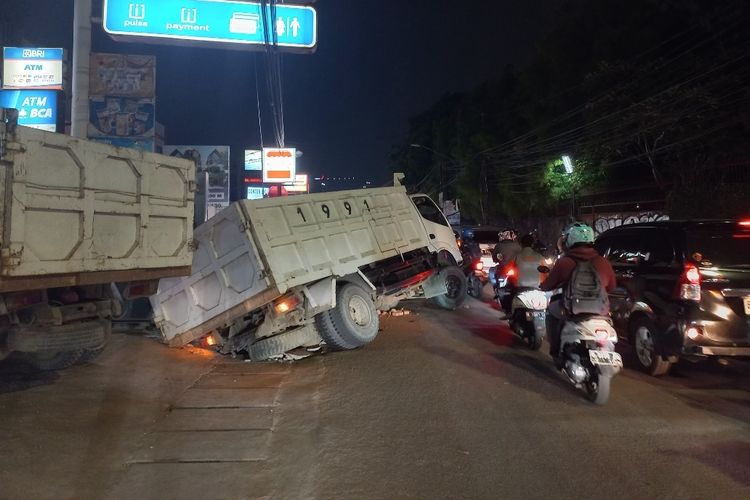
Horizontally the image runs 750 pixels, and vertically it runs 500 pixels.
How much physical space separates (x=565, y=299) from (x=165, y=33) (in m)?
8.73

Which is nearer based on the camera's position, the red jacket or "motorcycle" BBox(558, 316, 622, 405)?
"motorcycle" BBox(558, 316, 622, 405)

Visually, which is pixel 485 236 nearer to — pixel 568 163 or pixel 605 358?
pixel 568 163

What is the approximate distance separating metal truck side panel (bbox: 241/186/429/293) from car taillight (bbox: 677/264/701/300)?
14.7 ft

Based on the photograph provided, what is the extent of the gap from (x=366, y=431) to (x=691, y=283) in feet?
12.8

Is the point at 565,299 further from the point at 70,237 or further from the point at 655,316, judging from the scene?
the point at 70,237

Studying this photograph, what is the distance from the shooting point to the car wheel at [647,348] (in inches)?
279

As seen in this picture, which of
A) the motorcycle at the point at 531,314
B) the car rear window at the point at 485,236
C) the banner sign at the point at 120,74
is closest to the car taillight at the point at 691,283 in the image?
the motorcycle at the point at 531,314

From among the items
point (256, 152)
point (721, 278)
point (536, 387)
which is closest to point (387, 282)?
point (536, 387)

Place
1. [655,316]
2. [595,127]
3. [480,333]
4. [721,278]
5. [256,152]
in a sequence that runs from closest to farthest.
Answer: [721,278] → [655,316] → [480,333] → [595,127] → [256,152]

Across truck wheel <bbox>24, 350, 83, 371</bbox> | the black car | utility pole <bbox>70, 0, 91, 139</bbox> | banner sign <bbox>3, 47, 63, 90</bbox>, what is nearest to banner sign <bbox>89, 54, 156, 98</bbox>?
banner sign <bbox>3, 47, 63, 90</bbox>

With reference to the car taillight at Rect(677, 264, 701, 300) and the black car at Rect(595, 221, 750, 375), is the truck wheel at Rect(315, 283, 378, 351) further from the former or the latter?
the car taillight at Rect(677, 264, 701, 300)

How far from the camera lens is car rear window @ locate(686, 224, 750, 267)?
6691mm

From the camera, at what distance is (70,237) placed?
17.6 ft

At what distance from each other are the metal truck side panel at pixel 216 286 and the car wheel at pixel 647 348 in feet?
14.7
